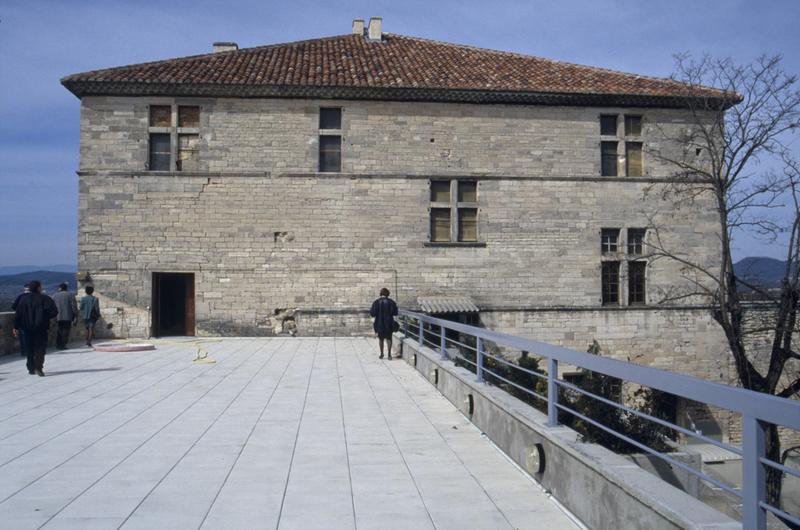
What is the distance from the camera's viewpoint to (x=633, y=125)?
22703mm

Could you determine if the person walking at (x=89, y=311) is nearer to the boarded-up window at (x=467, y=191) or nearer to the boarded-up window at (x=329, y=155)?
the boarded-up window at (x=329, y=155)

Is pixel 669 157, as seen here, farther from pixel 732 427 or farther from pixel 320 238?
pixel 320 238

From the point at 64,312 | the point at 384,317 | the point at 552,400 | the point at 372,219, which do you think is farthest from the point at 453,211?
the point at 552,400

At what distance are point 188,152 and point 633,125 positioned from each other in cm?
1419

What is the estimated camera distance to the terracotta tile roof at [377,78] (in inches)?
811

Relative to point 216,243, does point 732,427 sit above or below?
below

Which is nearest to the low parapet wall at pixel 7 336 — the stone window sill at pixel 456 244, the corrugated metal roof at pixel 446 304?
the corrugated metal roof at pixel 446 304

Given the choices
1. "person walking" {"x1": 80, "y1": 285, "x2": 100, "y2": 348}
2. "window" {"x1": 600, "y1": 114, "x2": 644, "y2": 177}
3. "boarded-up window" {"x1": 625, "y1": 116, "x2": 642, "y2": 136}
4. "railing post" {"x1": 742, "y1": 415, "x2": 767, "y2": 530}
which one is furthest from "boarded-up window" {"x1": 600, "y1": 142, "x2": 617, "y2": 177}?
"railing post" {"x1": 742, "y1": 415, "x2": 767, "y2": 530}

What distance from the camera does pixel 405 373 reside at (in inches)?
510

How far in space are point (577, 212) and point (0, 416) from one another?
57.2ft

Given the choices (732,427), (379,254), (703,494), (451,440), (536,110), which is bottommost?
(732,427)

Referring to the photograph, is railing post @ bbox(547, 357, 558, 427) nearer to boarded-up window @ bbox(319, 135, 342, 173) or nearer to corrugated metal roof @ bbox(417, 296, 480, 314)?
corrugated metal roof @ bbox(417, 296, 480, 314)

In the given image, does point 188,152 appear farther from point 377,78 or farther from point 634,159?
point 634,159

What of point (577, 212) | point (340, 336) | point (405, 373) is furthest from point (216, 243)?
point (577, 212)
